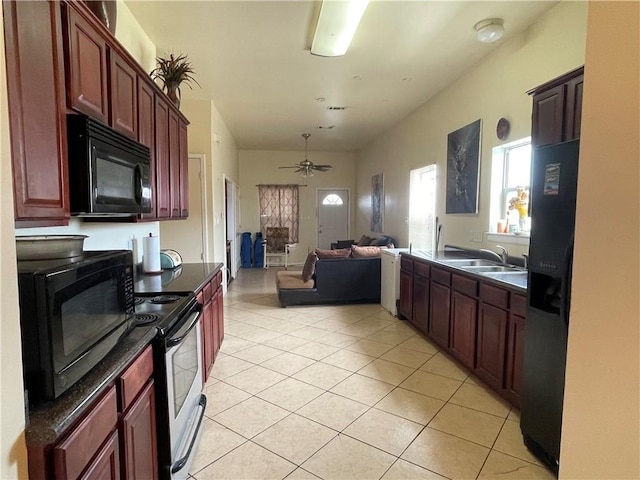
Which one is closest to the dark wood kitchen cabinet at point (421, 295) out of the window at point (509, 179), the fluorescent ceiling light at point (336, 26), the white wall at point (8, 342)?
the window at point (509, 179)

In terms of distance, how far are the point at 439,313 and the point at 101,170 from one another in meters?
2.94

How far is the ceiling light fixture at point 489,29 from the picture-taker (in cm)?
286

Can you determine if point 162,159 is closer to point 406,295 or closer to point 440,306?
point 440,306

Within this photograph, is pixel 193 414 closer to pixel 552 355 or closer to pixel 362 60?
pixel 552 355

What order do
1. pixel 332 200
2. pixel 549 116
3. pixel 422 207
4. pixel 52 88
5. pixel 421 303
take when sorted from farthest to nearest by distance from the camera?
pixel 332 200, pixel 422 207, pixel 421 303, pixel 549 116, pixel 52 88

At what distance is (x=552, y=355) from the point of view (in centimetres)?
176

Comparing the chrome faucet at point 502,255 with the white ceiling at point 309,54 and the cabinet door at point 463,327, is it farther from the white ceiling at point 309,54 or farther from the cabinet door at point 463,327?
the white ceiling at point 309,54

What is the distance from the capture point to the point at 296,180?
895 cm

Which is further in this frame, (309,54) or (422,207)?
(422,207)

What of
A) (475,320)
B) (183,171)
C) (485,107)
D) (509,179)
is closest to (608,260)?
(475,320)

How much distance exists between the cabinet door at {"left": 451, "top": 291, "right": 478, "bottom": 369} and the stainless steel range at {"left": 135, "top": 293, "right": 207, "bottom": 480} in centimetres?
203

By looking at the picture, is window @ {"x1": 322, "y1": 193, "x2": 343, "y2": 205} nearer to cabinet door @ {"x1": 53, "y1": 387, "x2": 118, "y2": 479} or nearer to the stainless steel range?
the stainless steel range

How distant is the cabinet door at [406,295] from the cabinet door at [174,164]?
260 centimetres

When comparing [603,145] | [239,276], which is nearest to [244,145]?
[239,276]
